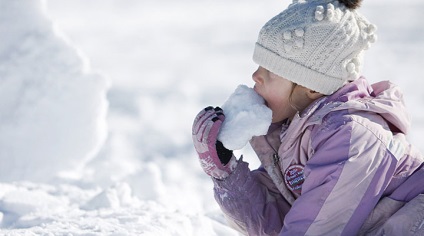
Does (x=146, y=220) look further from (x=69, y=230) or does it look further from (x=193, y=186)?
(x=193, y=186)

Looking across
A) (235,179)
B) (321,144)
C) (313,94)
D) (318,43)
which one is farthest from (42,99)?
(321,144)

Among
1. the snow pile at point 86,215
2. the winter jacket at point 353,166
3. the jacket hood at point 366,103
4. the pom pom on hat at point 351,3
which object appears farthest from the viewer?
the snow pile at point 86,215

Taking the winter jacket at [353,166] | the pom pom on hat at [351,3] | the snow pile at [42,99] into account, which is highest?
the snow pile at [42,99]

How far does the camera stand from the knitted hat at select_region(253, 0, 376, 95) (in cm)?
245

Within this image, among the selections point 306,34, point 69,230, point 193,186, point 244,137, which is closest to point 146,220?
point 69,230

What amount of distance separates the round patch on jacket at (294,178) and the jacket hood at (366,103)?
19 cm

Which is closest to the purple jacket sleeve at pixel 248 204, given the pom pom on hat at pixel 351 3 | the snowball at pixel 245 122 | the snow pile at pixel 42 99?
the snowball at pixel 245 122

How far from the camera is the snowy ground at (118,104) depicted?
3747mm

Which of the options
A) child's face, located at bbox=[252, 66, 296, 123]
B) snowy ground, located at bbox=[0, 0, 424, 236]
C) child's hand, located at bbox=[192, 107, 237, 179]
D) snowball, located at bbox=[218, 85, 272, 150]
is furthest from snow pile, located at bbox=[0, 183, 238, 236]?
child's face, located at bbox=[252, 66, 296, 123]

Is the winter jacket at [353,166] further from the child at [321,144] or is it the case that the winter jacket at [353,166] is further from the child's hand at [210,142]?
the child's hand at [210,142]

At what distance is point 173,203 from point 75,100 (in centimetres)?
125

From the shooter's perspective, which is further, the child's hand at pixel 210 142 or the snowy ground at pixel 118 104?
the snowy ground at pixel 118 104

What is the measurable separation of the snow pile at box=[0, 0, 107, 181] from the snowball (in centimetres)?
270

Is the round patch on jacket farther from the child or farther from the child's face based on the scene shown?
the child's face
